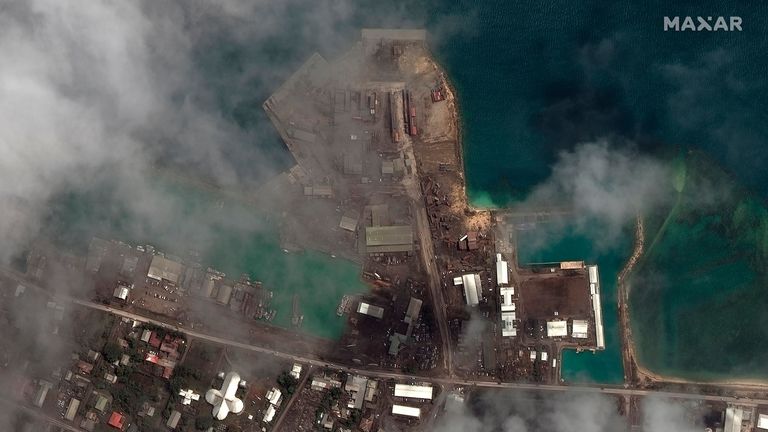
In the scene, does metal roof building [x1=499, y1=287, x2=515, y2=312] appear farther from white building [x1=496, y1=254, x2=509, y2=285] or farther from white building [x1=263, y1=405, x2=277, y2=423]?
white building [x1=263, y1=405, x2=277, y2=423]

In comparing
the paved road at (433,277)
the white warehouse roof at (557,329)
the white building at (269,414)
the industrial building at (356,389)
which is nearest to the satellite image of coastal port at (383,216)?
the industrial building at (356,389)

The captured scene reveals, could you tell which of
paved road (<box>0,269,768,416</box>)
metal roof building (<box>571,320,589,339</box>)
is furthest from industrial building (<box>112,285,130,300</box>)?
metal roof building (<box>571,320,589,339</box>)

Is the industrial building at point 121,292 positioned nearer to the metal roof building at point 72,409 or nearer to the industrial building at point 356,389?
the metal roof building at point 72,409

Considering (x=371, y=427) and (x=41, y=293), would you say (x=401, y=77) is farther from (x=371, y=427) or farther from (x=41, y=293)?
(x=41, y=293)

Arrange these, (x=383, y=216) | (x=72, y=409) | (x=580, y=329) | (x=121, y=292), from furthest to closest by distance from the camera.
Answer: (x=72, y=409) → (x=121, y=292) → (x=383, y=216) → (x=580, y=329)

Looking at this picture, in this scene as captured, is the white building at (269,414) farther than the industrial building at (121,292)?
No

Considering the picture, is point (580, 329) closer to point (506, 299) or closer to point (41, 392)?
point (506, 299)

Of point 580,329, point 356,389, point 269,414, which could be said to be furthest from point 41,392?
point 580,329
